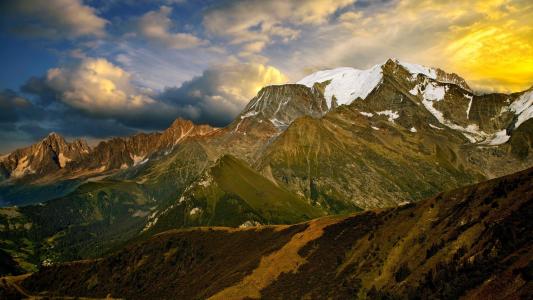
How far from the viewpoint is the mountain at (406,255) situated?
68450 millimetres

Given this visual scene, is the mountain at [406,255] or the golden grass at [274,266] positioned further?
the golden grass at [274,266]

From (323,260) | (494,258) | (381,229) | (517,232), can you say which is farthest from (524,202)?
(323,260)

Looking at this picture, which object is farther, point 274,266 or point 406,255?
point 274,266

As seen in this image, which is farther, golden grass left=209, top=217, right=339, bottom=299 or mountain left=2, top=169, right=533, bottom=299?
golden grass left=209, top=217, right=339, bottom=299

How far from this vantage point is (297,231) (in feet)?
566

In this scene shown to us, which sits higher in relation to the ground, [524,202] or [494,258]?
[524,202]

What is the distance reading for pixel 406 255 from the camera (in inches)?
3925

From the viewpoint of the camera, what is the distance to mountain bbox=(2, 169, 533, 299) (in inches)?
2695

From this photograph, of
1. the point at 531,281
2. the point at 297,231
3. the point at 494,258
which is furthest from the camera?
the point at 297,231

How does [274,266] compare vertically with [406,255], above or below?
below

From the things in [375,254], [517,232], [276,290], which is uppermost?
[517,232]

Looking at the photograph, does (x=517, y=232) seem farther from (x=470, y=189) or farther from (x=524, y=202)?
(x=470, y=189)

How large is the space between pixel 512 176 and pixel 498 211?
21.0 metres

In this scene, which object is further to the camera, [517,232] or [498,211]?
[498,211]
